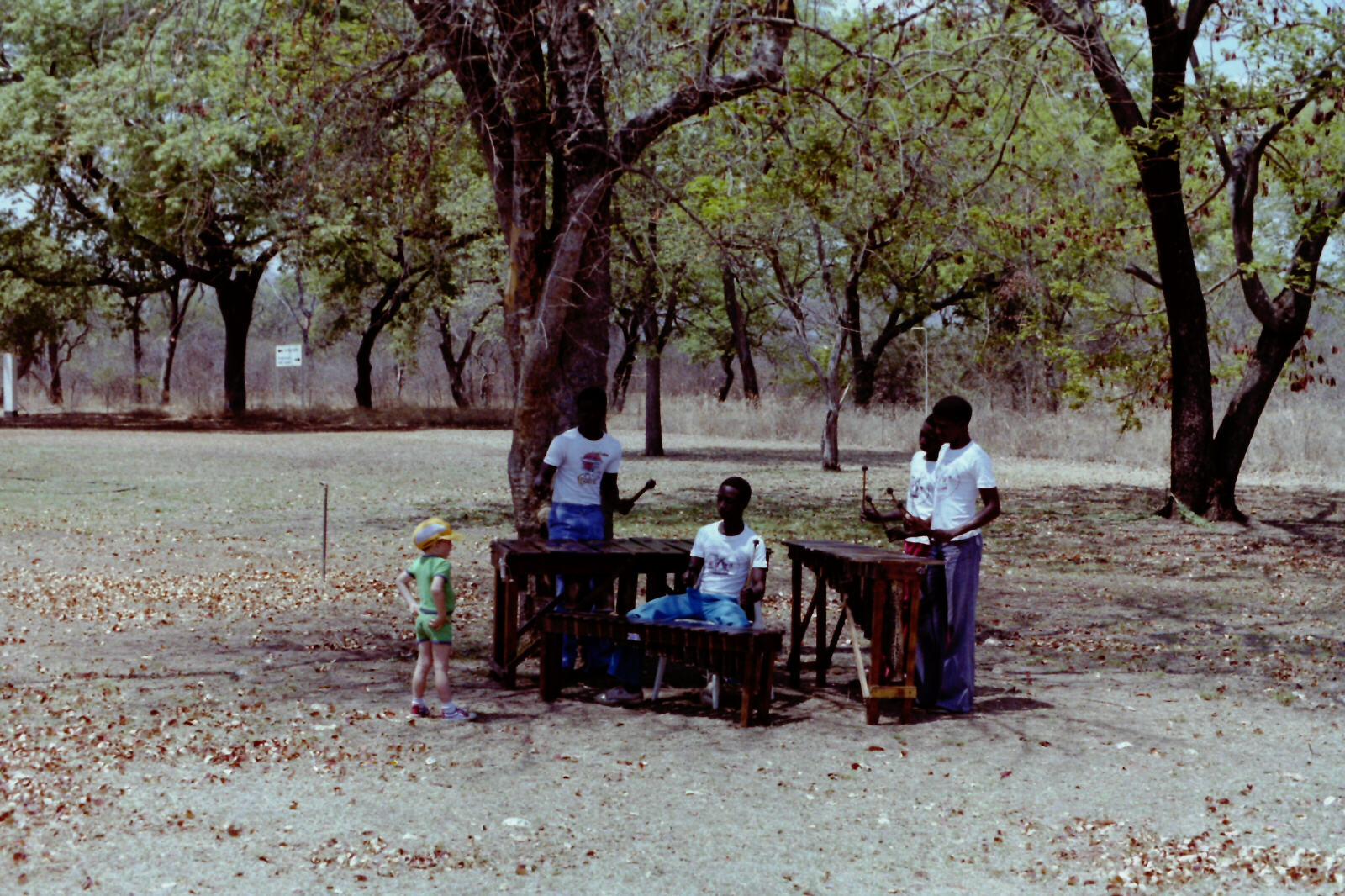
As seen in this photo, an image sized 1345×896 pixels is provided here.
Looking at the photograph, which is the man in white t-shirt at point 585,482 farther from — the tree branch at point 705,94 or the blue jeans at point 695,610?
the tree branch at point 705,94

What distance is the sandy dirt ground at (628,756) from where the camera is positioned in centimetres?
513

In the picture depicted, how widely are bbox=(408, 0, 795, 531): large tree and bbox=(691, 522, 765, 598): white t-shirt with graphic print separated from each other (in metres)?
2.53

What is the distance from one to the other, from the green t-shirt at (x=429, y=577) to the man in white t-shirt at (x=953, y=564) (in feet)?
8.49

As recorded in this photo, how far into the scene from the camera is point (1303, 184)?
1773 cm

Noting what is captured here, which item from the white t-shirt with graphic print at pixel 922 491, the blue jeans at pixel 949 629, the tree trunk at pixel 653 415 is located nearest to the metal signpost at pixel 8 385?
the tree trunk at pixel 653 415

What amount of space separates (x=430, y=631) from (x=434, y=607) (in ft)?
0.41

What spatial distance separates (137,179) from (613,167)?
28084mm

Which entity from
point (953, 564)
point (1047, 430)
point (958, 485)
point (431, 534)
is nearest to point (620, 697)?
Result: point (431, 534)

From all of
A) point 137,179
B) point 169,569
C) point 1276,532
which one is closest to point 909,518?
point 169,569

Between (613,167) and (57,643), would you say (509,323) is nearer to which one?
(613,167)

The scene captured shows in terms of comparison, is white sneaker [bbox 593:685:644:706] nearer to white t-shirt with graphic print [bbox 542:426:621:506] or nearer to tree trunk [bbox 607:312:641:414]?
white t-shirt with graphic print [bbox 542:426:621:506]

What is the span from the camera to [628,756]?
6738 mm

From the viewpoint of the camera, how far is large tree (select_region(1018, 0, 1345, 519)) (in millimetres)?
15953

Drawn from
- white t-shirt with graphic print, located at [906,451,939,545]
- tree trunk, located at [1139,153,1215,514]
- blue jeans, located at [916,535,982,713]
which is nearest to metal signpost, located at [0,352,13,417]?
tree trunk, located at [1139,153,1215,514]
